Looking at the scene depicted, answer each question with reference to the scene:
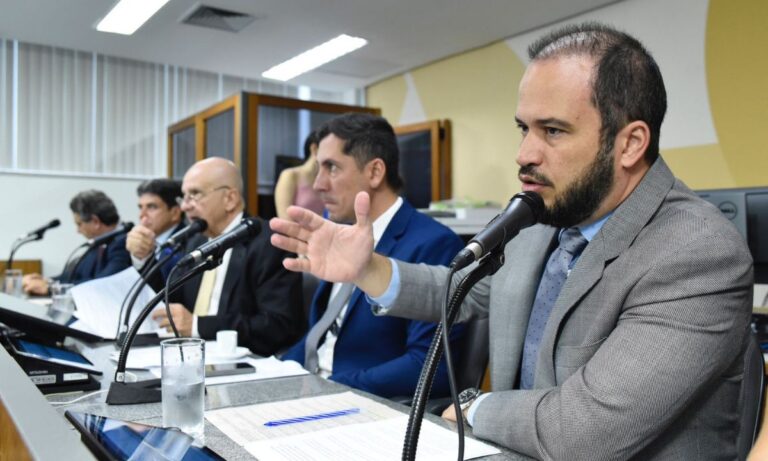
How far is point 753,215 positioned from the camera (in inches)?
77.1

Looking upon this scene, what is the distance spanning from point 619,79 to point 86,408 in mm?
1086

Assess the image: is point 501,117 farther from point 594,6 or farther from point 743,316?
point 743,316

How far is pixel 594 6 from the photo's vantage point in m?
4.20

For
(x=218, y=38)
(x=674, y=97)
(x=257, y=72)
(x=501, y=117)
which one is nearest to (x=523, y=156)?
(x=674, y=97)

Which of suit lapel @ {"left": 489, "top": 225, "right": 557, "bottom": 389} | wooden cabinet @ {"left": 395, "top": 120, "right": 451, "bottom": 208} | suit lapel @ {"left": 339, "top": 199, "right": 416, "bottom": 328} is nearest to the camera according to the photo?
suit lapel @ {"left": 489, "top": 225, "right": 557, "bottom": 389}

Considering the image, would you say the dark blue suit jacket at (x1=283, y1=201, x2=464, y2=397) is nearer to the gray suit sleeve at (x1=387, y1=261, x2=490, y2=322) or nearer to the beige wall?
the gray suit sleeve at (x1=387, y1=261, x2=490, y2=322)

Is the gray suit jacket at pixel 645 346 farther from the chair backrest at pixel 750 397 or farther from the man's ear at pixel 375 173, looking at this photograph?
the man's ear at pixel 375 173

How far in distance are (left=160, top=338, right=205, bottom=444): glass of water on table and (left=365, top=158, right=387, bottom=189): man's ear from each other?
106 centimetres

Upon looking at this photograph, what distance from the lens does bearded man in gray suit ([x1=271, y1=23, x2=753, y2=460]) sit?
83 cm

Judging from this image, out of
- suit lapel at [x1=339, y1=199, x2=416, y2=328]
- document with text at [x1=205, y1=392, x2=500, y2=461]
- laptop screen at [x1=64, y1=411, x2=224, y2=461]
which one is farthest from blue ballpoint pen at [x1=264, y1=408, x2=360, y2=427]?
suit lapel at [x1=339, y1=199, x2=416, y2=328]

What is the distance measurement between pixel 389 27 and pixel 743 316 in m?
4.09

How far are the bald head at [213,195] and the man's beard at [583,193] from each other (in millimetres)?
1699

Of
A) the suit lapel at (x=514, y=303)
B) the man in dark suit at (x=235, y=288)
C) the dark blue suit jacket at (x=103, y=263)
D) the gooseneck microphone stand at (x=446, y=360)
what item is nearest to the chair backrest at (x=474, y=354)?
the suit lapel at (x=514, y=303)

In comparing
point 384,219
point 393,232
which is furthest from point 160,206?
point 393,232
